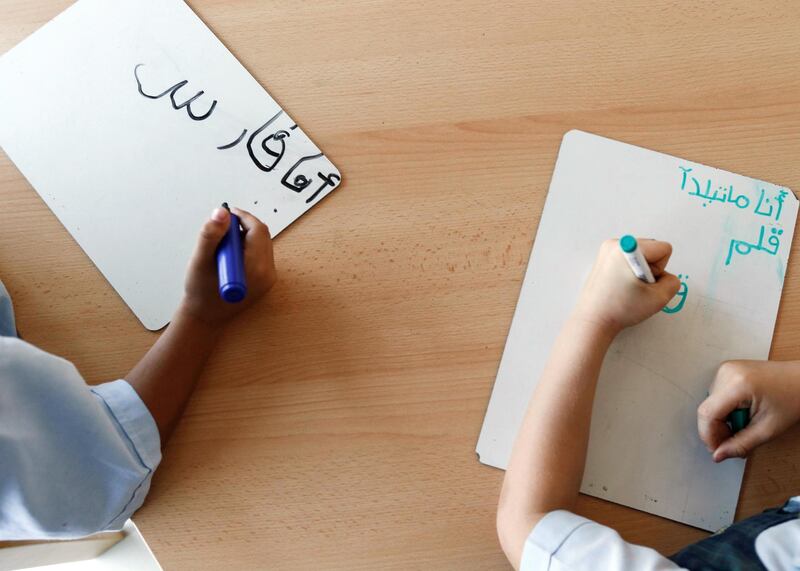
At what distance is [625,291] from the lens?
59 cm

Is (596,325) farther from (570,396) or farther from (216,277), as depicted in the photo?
(216,277)

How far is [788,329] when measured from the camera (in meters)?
0.62

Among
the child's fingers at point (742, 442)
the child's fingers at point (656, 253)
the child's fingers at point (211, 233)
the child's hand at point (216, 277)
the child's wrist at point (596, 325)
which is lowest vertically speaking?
the child's fingers at point (742, 442)

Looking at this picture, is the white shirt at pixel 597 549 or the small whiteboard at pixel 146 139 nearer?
the white shirt at pixel 597 549

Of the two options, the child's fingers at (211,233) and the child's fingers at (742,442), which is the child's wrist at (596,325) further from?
the child's fingers at (211,233)

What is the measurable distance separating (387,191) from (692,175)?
26 centimetres

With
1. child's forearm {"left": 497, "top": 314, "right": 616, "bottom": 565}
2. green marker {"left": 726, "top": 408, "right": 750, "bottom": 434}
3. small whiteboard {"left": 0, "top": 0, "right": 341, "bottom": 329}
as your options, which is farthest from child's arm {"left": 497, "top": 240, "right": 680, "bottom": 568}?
small whiteboard {"left": 0, "top": 0, "right": 341, "bottom": 329}

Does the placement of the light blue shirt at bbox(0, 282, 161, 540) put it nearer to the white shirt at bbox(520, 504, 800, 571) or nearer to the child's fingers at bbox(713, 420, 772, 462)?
the white shirt at bbox(520, 504, 800, 571)

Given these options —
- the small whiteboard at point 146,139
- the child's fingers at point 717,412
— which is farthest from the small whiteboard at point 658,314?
the small whiteboard at point 146,139

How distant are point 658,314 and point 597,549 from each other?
0.65 feet

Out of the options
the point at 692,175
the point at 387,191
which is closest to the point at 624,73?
the point at 692,175

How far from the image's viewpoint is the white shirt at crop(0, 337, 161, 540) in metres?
0.50

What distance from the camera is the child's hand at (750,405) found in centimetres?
59

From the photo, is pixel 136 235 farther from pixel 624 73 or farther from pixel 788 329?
pixel 788 329
